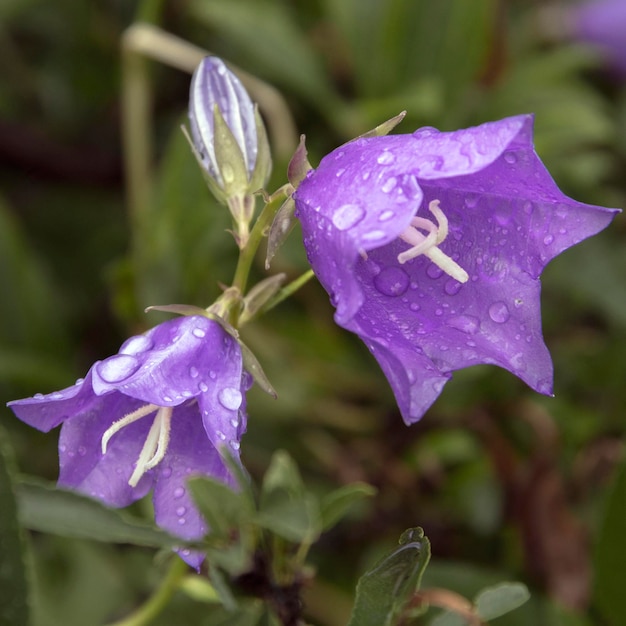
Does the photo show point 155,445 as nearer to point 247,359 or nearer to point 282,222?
point 247,359

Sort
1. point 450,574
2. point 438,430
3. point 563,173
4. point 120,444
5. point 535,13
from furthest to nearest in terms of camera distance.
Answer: point 535,13, point 563,173, point 438,430, point 450,574, point 120,444

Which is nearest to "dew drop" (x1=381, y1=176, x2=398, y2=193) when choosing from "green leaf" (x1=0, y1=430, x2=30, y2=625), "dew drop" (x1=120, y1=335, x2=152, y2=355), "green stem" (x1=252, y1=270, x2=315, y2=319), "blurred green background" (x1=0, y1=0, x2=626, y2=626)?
"green stem" (x1=252, y1=270, x2=315, y2=319)

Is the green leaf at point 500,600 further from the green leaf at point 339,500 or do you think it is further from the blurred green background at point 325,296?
the blurred green background at point 325,296

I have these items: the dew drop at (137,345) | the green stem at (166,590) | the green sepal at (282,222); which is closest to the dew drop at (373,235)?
the green sepal at (282,222)

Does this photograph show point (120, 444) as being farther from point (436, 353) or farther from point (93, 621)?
point (93, 621)

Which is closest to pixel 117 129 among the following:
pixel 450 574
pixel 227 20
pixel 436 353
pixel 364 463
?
pixel 227 20

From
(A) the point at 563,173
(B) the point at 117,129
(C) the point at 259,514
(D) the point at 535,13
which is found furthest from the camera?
(D) the point at 535,13

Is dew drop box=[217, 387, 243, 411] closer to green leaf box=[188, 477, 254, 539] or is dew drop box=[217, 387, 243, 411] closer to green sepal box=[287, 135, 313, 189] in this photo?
green leaf box=[188, 477, 254, 539]
